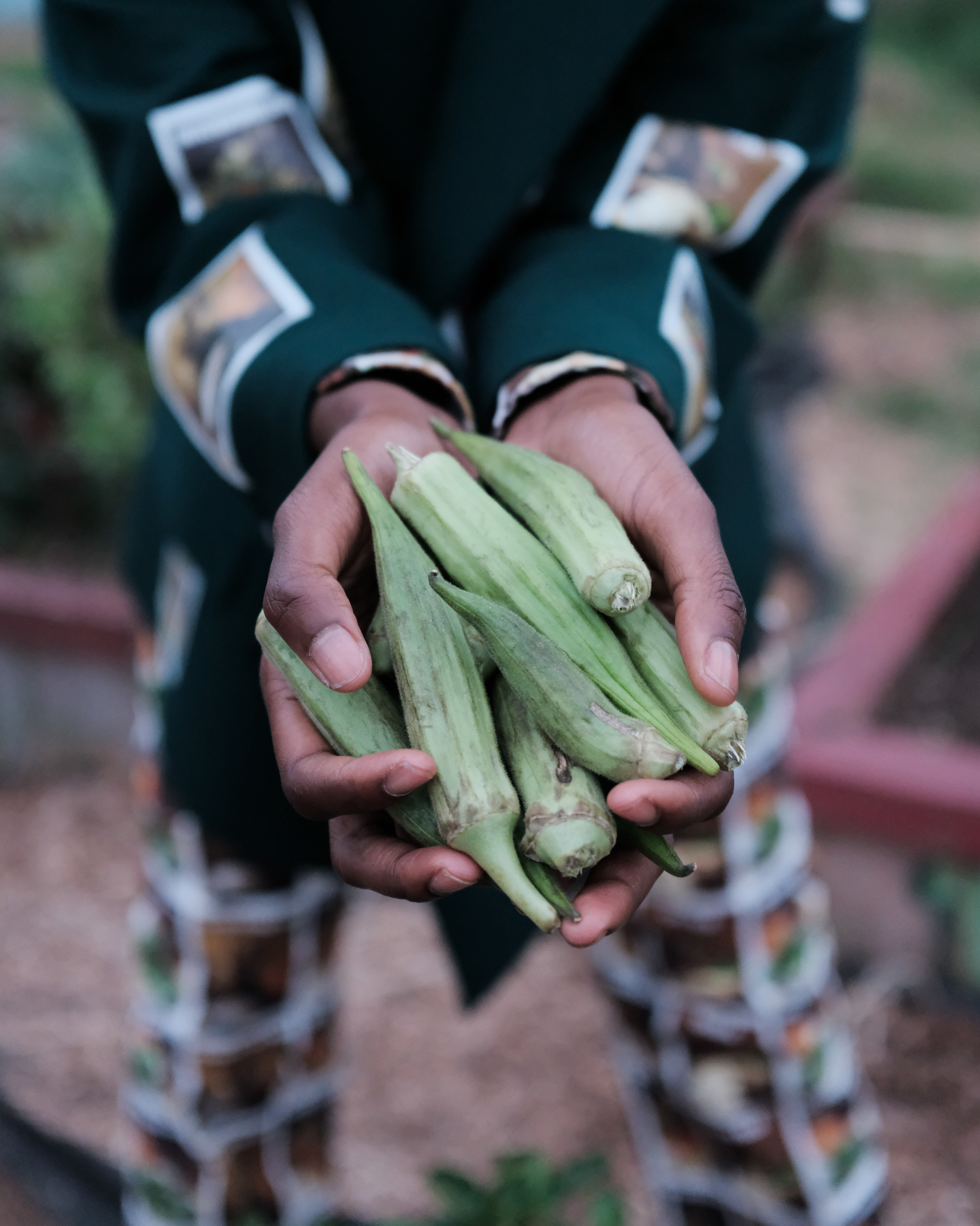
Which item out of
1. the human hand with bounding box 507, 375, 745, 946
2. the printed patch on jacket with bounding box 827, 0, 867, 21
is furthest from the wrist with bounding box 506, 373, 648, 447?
the printed patch on jacket with bounding box 827, 0, 867, 21

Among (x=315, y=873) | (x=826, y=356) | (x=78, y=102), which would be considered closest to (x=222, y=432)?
(x=78, y=102)

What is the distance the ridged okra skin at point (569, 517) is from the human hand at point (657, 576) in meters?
0.02

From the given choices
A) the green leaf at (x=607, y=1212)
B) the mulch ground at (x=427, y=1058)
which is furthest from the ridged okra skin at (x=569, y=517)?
the mulch ground at (x=427, y=1058)

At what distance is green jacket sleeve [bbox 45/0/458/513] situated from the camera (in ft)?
3.47

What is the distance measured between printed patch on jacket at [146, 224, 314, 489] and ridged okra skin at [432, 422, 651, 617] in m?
0.22

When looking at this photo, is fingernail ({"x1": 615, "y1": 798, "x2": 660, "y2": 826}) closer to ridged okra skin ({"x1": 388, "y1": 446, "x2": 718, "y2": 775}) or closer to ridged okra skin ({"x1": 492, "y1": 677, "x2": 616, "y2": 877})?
ridged okra skin ({"x1": 492, "y1": 677, "x2": 616, "y2": 877})

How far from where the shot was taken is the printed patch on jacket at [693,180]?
1.25m

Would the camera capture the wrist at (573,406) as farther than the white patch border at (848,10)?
No

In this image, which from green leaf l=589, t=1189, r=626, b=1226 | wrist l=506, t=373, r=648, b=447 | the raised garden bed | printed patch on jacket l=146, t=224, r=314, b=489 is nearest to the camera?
wrist l=506, t=373, r=648, b=447

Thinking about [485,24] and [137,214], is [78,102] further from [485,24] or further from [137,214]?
[485,24]

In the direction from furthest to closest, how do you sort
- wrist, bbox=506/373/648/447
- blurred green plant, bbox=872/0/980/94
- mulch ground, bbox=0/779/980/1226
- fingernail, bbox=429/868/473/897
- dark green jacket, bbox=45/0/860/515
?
blurred green plant, bbox=872/0/980/94 < mulch ground, bbox=0/779/980/1226 < dark green jacket, bbox=45/0/860/515 < wrist, bbox=506/373/648/447 < fingernail, bbox=429/868/473/897

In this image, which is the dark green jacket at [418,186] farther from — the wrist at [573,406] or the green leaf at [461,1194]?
the green leaf at [461,1194]

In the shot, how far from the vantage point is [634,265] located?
118 centimetres

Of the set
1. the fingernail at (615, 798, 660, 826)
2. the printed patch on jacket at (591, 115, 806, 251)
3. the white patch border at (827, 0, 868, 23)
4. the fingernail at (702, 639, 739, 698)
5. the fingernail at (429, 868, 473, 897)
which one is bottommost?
the fingernail at (429, 868, 473, 897)
